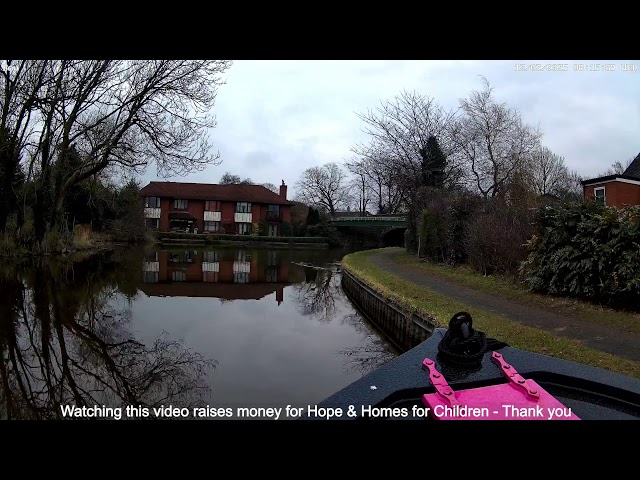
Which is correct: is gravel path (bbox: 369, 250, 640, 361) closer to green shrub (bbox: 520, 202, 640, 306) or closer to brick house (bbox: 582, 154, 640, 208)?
green shrub (bbox: 520, 202, 640, 306)

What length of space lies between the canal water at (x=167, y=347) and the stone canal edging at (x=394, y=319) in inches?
11.3

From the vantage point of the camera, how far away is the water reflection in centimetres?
451

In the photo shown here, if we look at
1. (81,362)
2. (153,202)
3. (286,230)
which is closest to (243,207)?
(286,230)

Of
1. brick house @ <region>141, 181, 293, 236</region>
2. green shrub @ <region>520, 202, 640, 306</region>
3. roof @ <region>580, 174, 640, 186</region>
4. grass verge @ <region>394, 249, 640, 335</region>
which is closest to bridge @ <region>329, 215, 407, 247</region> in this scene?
brick house @ <region>141, 181, 293, 236</region>

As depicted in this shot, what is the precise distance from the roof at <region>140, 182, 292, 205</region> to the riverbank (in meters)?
39.7

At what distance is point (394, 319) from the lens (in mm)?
8977

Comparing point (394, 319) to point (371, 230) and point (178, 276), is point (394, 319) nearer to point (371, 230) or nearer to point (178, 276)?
point (178, 276)

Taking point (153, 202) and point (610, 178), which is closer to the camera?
point (610, 178)

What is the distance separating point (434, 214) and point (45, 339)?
14772mm

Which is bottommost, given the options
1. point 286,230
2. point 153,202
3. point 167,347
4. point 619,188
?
point 167,347

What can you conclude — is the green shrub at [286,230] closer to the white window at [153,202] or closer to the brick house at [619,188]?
the white window at [153,202]

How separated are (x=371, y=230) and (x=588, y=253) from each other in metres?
35.4
